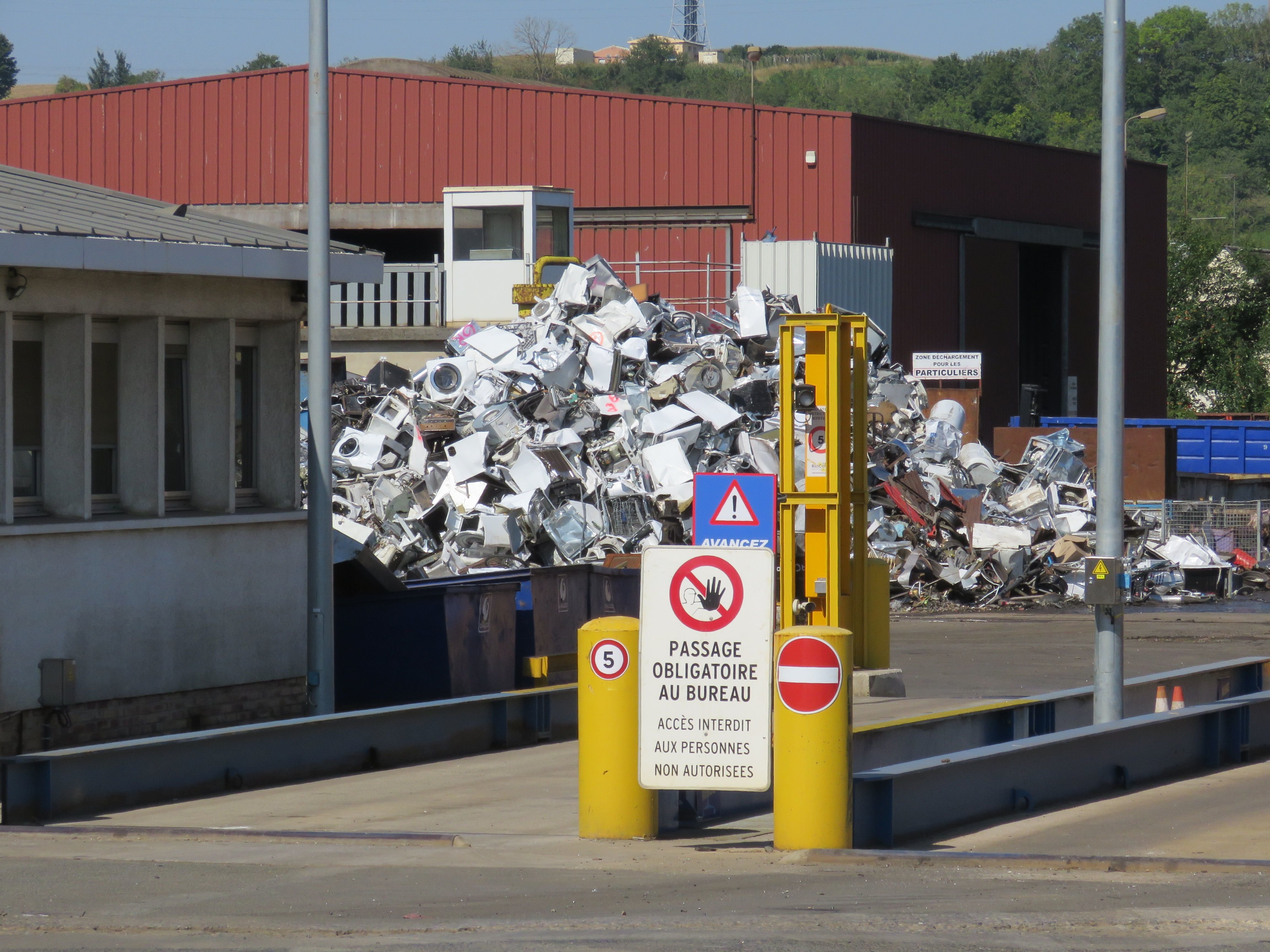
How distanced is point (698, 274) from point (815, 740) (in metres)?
31.6

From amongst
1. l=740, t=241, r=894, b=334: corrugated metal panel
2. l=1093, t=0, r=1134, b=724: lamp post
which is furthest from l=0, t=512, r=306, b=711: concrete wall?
l=740, t=241, r=894, b=334: corrugated metal panel

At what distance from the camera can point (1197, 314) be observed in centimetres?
7406

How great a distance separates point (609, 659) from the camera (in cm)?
912

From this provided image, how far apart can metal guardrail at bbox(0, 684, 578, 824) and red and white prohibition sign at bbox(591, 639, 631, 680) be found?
323 centimetres

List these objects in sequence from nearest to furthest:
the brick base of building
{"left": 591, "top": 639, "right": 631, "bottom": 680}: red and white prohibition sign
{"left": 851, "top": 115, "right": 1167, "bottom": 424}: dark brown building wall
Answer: {"left": 591, "top": 639, "right": 631, "bottom": 680}: red and white prohibition sign
the brick base of building
{"left": 851, "top": 115, "right": 1167, "bottom": 424}: dark brown building wall

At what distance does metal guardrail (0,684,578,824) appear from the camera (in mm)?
10070

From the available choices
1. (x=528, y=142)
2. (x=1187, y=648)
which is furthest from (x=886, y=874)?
(x=528, y=142)

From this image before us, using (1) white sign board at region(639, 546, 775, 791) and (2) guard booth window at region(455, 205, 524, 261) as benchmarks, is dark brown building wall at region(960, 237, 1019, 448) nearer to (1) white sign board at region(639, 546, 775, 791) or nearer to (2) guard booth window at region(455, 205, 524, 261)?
(2) guard booth window at region(455, 205, 524, 261)

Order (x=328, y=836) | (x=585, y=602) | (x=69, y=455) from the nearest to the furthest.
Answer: (x=328, y=836), (x=69, y=455), (x=585, y=602)

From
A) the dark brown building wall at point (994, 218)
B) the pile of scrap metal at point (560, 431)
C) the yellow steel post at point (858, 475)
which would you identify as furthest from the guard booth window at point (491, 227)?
the yellow steel post at point (858, 475)

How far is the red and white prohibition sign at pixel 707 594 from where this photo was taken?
29.1 ft

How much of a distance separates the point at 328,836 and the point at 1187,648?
1448cm

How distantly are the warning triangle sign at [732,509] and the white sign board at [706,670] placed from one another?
4.03m

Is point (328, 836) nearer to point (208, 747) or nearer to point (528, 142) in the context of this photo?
point (208, 747)
